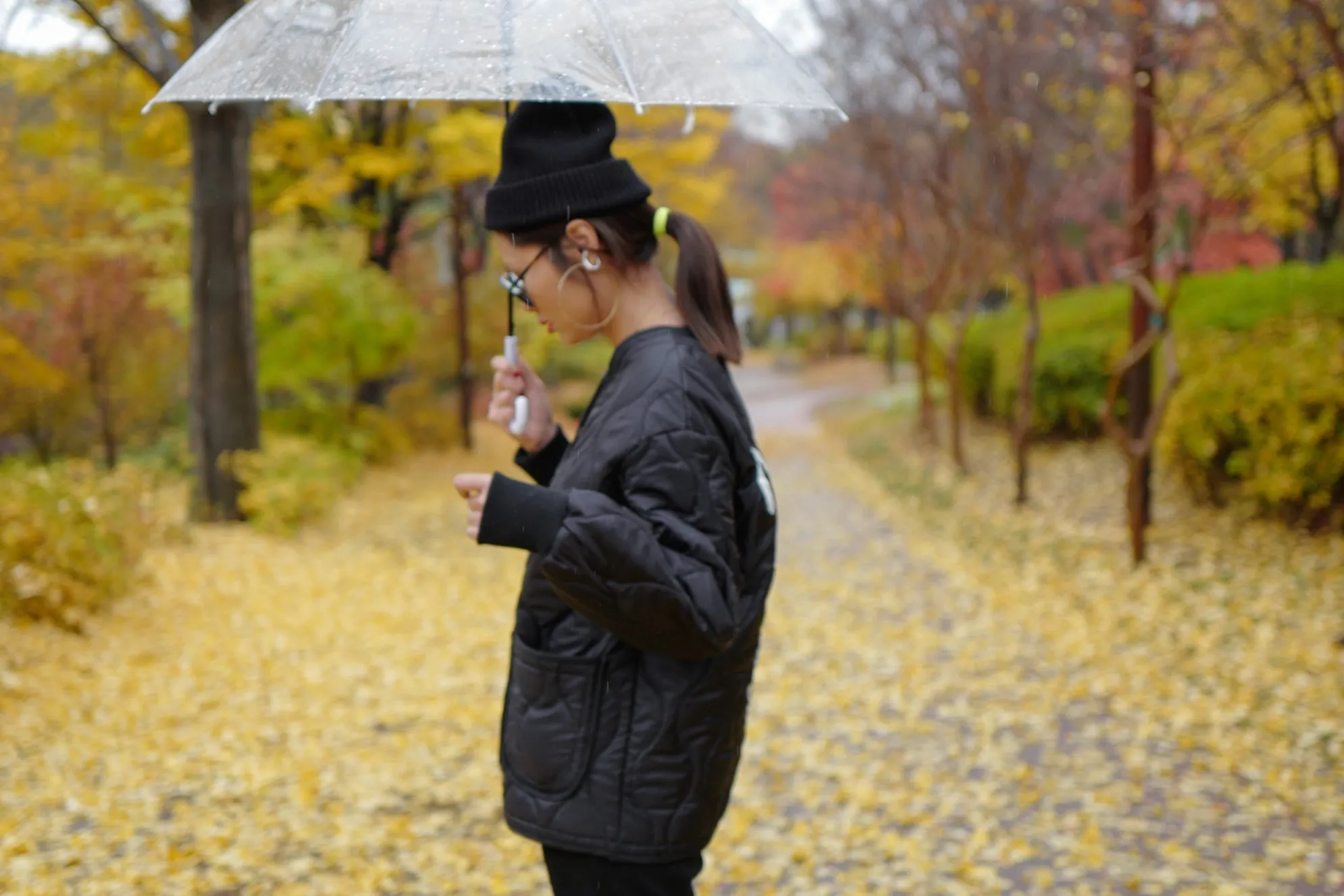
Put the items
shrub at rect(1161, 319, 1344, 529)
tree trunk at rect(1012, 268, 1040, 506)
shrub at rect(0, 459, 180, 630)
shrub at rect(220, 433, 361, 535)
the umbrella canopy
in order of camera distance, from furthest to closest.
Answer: tree trunk at rect(1012, 268, 1040, 506) → shrub at rect(220, 433, 361, 535) → shrub at rect(1161, 319, 1344, 529) → shrub at rect(0, 459, 180, 630) → the umbrella canopy

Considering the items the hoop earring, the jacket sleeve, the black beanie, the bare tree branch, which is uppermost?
the bare tree branch

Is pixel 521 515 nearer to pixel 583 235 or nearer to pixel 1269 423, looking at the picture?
pixel 583 235

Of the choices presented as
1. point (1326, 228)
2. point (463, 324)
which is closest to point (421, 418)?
point (463, 324)

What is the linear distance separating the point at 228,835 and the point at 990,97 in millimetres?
9348

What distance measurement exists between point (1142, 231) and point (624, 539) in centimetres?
743

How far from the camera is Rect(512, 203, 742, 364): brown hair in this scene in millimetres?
1915

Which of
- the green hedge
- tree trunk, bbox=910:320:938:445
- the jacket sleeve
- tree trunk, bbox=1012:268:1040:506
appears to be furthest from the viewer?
tree trunk, bbox=910:320:938:445

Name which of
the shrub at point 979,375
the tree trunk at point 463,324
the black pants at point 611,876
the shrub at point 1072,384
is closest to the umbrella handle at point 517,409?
the black pants at point 611,876

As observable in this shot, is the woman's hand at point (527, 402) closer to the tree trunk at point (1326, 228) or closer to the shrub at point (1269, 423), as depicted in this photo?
the shrub at point (1269, 423)

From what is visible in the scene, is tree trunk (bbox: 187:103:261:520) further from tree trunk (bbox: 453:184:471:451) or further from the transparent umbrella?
the transparent umbrella

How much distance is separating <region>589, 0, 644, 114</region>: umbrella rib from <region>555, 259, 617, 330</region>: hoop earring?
1.03ft

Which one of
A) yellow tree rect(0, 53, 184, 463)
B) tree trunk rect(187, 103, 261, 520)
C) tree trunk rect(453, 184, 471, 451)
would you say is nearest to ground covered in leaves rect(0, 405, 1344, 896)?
tree trunk rect(187, 103, 261, 520)

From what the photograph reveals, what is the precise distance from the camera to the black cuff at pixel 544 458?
2.31m

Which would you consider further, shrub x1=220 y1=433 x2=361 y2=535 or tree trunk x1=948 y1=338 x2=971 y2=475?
tree trunk x1=948 y1=338 x2=971 y2=475
